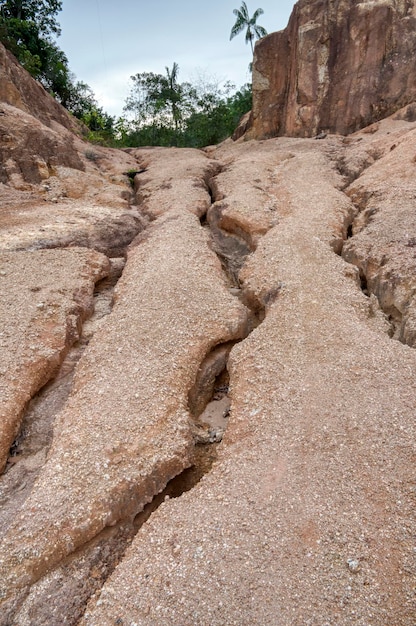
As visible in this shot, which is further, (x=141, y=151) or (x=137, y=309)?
(x=141, y=151)

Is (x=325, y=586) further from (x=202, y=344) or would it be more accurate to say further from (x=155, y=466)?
(x=202, y=344)

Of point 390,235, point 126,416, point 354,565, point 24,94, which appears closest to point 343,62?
point 390,235

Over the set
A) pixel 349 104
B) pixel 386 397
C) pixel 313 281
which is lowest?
pixel 386 397

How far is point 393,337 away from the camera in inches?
259

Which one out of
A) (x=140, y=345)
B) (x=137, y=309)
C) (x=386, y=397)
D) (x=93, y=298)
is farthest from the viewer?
(x=93, y=298)

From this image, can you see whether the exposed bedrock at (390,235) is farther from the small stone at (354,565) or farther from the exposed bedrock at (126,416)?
the small stone at (354,565)

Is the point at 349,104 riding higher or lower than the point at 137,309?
higher

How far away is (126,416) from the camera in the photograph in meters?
5.16

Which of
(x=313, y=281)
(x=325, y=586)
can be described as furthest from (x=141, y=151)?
(x=325, y=586)

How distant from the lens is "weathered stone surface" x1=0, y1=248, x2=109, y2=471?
5.68m

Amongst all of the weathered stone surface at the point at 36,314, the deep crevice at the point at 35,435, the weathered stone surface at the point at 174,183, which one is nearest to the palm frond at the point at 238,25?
the weathered stone surface at the point at 174,183

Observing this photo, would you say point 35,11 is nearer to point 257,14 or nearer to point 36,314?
point 257,14

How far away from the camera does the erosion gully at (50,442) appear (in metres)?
3.95

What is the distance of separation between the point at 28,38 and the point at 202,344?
2468cm
